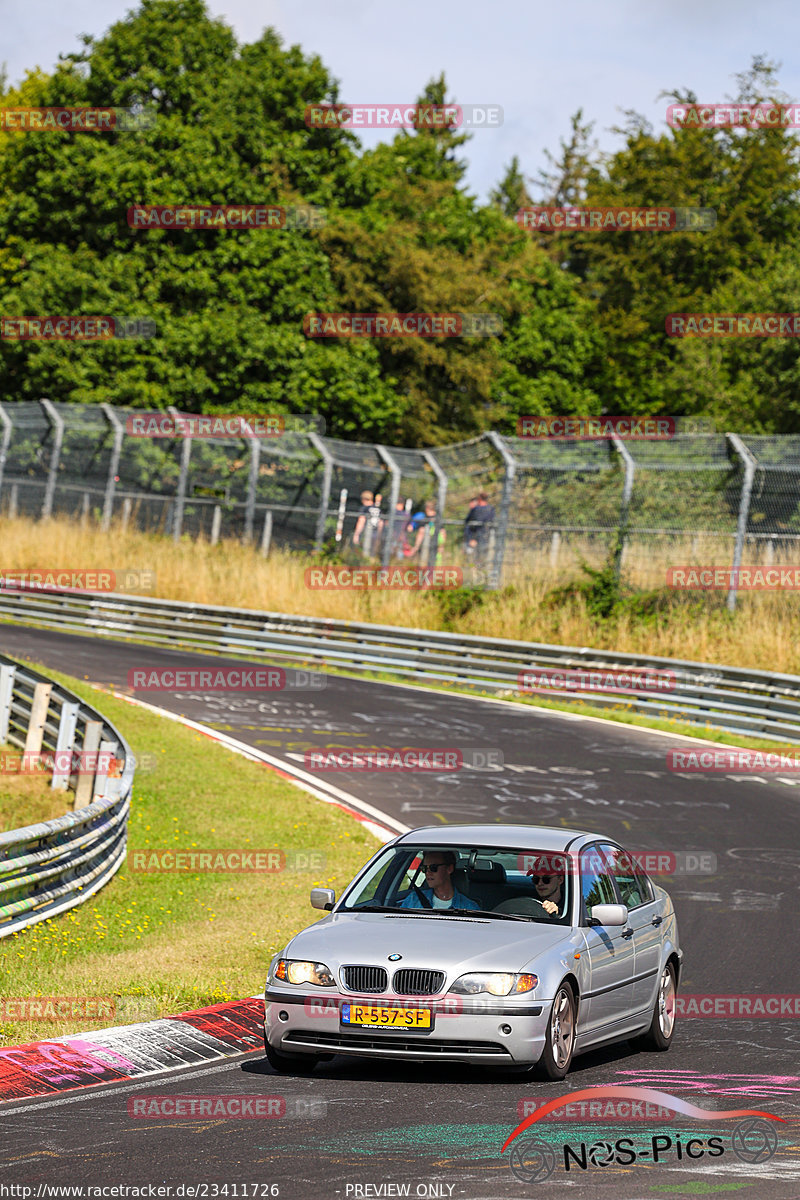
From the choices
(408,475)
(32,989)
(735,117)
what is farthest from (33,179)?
(32,989)

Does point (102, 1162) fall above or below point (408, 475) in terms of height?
below

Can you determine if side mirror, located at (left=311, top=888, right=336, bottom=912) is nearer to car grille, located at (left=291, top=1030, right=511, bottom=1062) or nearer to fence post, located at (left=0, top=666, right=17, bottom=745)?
car grille, located at (left=291, top=1030, right=511, bottom=1062)

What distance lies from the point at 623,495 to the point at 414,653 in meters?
4.66

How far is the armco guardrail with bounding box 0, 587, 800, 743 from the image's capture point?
22219 mm

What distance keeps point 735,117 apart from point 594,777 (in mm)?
50110

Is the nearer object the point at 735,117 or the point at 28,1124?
the point at 28,1124

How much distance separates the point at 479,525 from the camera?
29.2 metres

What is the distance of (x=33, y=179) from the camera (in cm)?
4778

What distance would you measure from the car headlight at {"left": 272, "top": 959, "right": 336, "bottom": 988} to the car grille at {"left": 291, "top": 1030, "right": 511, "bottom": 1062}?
252 millimetres

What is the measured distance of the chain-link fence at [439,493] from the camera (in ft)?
84.5

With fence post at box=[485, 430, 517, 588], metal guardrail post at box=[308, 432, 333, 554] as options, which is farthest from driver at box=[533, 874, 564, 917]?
metal guardrail post at box=[308, 432, 333, 554]

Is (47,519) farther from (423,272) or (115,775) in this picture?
(115,775)

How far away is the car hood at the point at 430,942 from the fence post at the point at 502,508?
20417mm

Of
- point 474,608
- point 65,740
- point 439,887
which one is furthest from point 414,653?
point 439,887
